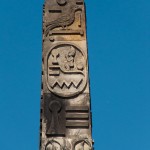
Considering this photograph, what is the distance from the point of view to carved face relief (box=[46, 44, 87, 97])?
827 cm

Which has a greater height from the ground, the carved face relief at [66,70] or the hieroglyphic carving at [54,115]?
the carved face relief at [66,70]

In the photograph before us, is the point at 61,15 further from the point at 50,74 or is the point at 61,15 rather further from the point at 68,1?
the point at 50,74

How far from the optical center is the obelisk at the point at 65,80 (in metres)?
7.84

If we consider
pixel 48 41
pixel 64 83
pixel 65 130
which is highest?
pixel 48 41

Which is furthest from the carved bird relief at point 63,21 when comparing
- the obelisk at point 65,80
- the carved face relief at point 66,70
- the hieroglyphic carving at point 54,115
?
the hieroglyphic carving at point 54,115

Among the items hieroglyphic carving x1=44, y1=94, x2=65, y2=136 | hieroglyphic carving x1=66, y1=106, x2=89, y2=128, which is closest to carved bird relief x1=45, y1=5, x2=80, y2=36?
hieroglyphic carving x1=44, y1=94, x2=65, y2=136

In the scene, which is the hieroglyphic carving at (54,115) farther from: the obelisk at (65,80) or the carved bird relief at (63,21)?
the carved bird relief at (63,21)

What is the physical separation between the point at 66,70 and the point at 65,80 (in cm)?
19

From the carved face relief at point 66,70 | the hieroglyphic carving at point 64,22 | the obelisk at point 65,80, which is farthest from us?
the hieroglyphic carving at point 64,22

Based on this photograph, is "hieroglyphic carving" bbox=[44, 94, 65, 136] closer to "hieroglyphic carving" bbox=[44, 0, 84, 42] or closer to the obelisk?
the obelisk

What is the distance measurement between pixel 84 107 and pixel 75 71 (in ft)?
2.18

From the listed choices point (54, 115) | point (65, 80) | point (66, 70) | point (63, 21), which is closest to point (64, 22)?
point (63, 21)

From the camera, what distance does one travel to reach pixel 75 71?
842 centimetres

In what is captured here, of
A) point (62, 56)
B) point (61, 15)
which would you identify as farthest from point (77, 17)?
point (62, 56)
